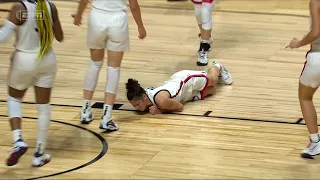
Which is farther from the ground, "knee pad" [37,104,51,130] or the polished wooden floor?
"knee pad" [37,104,51,130]

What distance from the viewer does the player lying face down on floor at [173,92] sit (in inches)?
223

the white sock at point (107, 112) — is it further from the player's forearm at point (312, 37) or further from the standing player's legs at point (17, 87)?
the player's forearm at point (312, 37)

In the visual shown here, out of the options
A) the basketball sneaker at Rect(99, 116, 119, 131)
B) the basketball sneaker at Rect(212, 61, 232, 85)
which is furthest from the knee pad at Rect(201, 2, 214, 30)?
the basketball sneaker at Rect(99, 116, 119, 131)

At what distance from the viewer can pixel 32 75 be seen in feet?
14.8

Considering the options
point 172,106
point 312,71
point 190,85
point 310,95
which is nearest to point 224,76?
point 190,85

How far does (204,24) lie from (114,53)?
2.05 metres

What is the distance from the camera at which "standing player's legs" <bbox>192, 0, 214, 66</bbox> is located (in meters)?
7.07

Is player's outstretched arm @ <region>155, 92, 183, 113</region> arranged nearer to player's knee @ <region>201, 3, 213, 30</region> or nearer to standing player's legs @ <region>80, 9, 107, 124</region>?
standing player's legs @ <region>80, 9, 107, 124</region>

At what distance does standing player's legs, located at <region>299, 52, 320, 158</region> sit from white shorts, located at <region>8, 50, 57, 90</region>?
1589 millimetres

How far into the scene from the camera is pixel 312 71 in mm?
4676

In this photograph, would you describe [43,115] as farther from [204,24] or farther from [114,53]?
[204,24]

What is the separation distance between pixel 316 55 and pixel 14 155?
1.97 metres

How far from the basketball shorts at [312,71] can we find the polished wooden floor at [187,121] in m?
0.51

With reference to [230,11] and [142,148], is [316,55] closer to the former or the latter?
[142,148]
